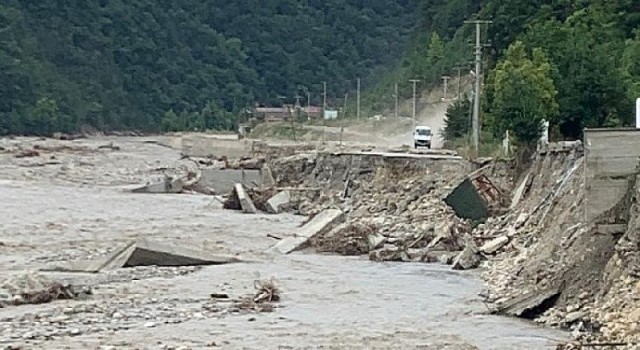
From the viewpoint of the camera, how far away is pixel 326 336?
68.0 feet

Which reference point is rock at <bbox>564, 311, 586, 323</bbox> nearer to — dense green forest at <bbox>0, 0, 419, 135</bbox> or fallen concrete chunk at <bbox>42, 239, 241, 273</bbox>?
fallen concrete chunk at <bbox>42, 239, 241, 273</bbox>

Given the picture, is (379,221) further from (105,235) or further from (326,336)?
(326,336)

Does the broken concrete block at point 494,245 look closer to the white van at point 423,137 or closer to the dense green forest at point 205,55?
the white van at point 423,137

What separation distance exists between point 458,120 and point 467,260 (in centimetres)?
4220

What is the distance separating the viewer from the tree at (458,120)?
69.8m

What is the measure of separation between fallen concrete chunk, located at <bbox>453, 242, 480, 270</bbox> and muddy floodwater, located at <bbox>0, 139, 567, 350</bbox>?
16.3 inches

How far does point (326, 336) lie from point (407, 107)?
97057mm

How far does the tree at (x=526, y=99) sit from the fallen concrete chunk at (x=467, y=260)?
12.1 m

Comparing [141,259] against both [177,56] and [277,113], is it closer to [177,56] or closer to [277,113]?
[277,113]

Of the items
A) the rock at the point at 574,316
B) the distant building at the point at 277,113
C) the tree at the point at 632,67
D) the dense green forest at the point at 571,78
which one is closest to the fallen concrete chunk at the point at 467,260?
the rock at the point at 574,316

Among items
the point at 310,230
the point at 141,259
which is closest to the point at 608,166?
→ the point at 141,259

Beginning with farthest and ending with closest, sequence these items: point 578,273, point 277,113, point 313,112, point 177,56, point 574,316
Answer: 1. point 177,56
2. point 313,112
3. point 277,113
4. point 578,273
5. point 574,316

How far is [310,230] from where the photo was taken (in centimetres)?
3694

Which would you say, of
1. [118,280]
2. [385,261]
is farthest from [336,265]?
[118,280]
